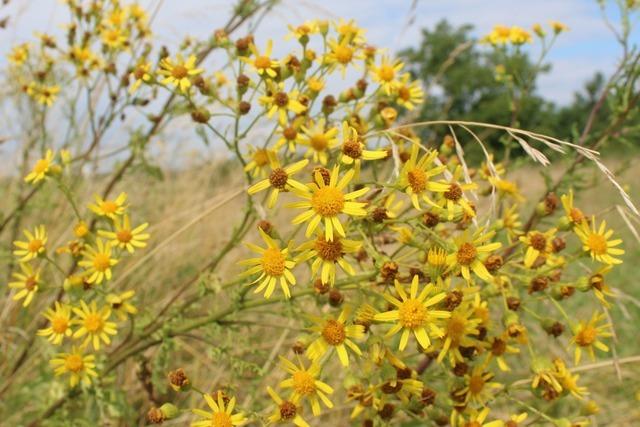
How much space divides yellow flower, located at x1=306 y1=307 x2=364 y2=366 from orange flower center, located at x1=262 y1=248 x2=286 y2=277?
0.52ft

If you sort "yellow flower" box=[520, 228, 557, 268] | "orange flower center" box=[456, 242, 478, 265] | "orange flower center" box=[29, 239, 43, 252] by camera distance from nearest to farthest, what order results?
"orange flower center" box=[456, 242, 478, 265], "yellow flower" box=[520, 228, 557, 268], "orange flower center" box=[29, 239, 43, 252]

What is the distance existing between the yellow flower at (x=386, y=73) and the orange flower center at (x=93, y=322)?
123 cm

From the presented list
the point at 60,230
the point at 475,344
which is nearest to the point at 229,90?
the point at 475,344

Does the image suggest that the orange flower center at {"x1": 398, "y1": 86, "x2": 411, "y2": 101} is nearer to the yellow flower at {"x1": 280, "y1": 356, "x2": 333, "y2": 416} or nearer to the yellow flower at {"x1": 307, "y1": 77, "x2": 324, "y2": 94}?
the yellow flower at {"x1": 307, "y1": 77, "x2": 324, "y2": 94}

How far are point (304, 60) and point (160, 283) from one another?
8.24 feet

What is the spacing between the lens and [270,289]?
1.37m

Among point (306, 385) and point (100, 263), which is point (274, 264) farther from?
point (100, 263)

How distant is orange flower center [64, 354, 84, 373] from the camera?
1.85m

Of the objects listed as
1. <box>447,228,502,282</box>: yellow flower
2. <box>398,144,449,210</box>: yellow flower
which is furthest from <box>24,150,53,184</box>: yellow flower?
<box>447,228,502,282</box>: yellow flower

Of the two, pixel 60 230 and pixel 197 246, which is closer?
pixel 60 230

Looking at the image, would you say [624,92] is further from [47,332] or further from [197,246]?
[197,246]

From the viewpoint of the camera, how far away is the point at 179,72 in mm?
1979

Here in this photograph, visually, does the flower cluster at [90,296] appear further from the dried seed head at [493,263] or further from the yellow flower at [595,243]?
the yellow flower at [595,243]

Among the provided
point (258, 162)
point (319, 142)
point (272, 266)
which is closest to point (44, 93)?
point (258, 162)
